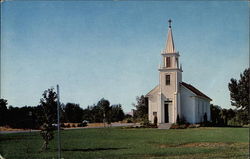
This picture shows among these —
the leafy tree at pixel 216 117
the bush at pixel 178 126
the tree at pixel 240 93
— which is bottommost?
the bush at pixel 178 126

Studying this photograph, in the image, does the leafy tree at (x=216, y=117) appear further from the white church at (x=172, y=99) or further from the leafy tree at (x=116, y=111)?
the leafy tree at (x=116, y=111)

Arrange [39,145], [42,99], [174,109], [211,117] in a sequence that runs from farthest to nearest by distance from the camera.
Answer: [211,117] → [174,109] → [39,145] → [42,99]

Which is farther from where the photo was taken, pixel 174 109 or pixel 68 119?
pixel 174 109

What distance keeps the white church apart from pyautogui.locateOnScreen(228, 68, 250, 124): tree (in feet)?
36.4

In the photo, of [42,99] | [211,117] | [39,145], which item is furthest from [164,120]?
[42,99]

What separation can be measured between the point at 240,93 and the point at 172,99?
53.5ft

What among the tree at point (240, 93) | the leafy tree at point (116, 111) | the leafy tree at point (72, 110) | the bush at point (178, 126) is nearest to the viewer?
the leafy tree at point (72, 110)

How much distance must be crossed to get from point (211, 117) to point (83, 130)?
46.2 feet

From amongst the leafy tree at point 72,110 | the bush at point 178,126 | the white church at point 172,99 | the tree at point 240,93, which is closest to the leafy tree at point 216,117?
the white church at point 172,99

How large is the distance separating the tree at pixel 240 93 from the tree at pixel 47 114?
656 centimetres

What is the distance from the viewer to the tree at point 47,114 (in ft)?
44.0

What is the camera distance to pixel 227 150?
13.4 m

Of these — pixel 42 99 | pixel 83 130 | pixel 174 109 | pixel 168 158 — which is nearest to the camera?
pixel 168 158

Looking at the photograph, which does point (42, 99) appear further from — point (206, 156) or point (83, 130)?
point (83, 130)
